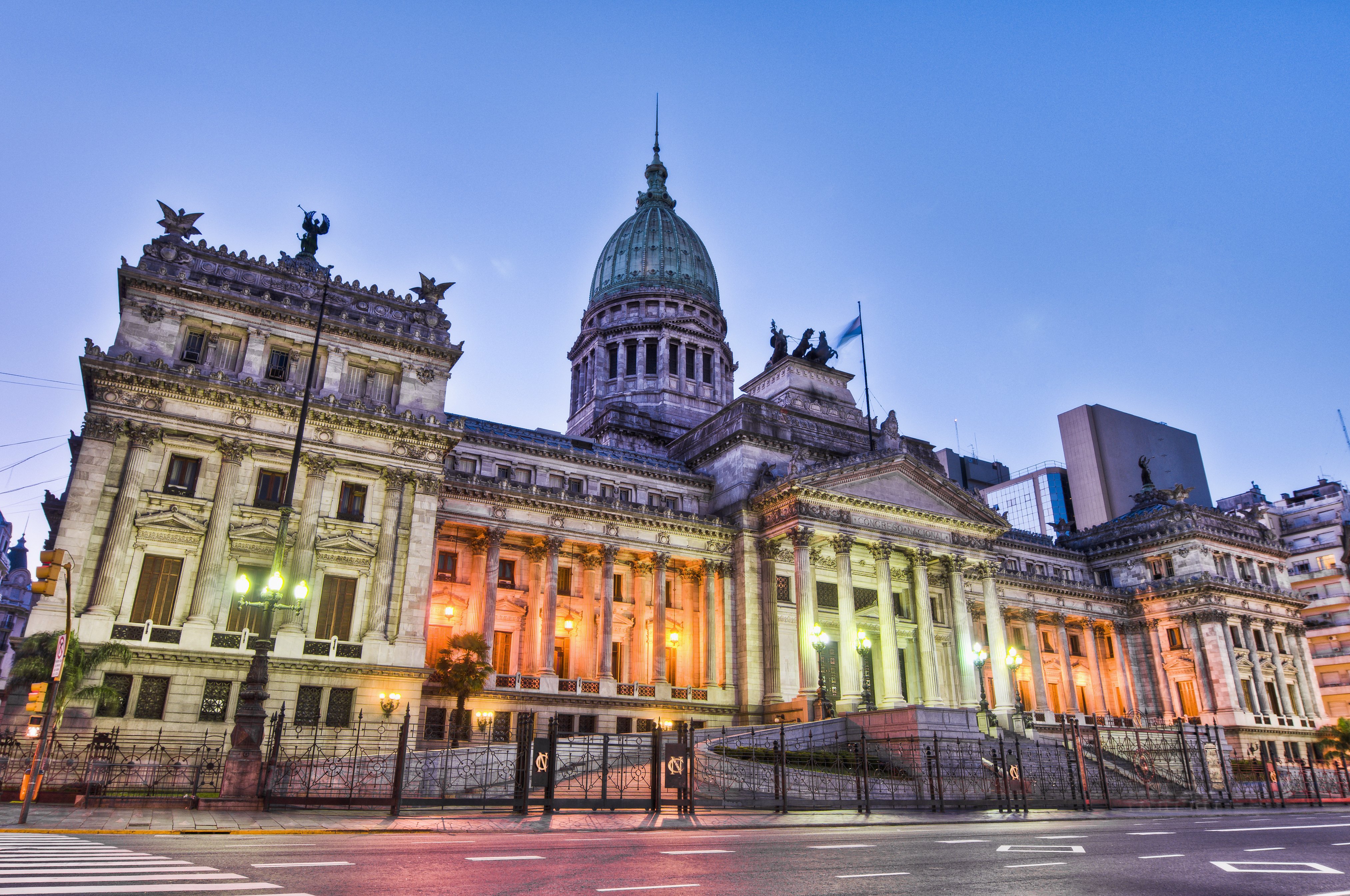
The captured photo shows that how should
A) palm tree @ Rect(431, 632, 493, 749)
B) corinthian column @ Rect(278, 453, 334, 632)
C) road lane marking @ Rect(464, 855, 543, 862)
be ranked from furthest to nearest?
palm tree @ Rect(431, 632, 493, 749) → corinthian column @ Rect(278, 453, 334, 632) → road lane marking @ Rect(464, 855, 543, 862)

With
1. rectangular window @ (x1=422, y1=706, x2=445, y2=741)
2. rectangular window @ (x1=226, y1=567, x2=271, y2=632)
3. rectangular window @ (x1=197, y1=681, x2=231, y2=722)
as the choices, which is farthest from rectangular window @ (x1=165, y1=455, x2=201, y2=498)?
rectangular window @ (x1=422, y1=706, x2=445, y2=741)

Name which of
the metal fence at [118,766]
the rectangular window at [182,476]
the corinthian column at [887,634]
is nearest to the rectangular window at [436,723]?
the metal fence at [118,766]

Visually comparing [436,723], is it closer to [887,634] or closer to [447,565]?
[447,565]

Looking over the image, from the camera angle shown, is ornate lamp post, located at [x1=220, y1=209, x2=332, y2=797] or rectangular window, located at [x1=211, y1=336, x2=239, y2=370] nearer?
ornate lamp post, located at [x1=220, y1=209, x2=332, y2=797]

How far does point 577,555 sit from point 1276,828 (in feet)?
122

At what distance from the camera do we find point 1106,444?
118 metres

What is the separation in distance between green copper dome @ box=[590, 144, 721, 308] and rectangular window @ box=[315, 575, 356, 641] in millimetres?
50201

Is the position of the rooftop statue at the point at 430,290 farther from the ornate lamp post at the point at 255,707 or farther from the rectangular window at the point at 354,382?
the ornate lamp post at the point at 255,707

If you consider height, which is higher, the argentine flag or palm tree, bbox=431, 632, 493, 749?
the argentine flag

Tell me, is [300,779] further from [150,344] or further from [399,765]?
[150,344]

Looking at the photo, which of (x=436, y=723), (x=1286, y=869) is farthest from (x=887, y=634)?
(x=1286, y=869)

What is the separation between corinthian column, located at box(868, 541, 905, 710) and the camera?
51938 mm

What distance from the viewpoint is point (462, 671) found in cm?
3869

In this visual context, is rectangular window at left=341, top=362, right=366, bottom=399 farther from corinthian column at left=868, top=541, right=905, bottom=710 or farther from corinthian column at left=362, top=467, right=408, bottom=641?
corinthian column at left=868, top=541, right=905, bottom=710
